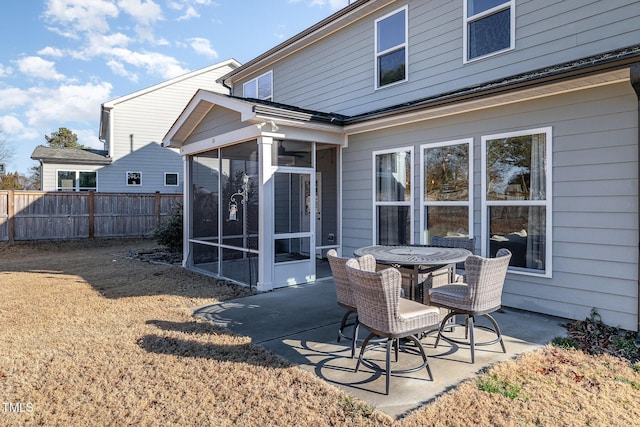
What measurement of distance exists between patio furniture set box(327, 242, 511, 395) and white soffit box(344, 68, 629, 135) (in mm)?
2274

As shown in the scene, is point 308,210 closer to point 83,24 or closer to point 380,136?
point 380,136

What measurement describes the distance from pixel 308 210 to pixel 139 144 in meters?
15.0

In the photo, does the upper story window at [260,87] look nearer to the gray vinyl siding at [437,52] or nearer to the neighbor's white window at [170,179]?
the gray vinyl siding at [437,52]

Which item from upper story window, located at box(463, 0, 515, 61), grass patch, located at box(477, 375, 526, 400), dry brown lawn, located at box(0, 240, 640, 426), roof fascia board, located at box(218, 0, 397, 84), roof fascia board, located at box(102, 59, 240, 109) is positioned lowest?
dry brown lawn, located at box(0, 240, 640, 426)

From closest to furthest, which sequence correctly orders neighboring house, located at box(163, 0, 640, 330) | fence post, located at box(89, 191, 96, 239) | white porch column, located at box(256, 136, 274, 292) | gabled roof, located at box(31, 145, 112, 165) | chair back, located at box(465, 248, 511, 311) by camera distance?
chair back, located at box(465, 248, 511, 311), neighboring house, located at box(163, 0, 640, 330), white porch column, located at box(256, 136, 274, 292), fence post, located at box(89, 191, 96, 239), gabled roof, located at box(31, 145, 112, 165)

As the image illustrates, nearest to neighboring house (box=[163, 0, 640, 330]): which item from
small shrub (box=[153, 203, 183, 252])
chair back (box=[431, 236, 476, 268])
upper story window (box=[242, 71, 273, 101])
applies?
chair back (box=[431, 236, 476, 268])

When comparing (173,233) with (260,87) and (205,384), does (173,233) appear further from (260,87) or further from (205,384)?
(205,384)

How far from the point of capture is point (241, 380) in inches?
129

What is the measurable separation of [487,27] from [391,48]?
2.04m

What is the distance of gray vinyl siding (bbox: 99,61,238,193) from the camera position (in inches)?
735

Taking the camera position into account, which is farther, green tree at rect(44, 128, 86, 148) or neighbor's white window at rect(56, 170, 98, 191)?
green tree at rect(44, 128, 86, 148)

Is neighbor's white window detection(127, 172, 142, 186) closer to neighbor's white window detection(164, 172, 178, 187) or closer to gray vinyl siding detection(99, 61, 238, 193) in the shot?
gray vinyl siding detection(99, 61, 238, 193)

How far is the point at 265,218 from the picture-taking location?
21.7 feet

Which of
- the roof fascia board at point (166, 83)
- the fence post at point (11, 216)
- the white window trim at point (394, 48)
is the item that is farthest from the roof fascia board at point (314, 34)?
the roof fascia board at point (166, 83)
